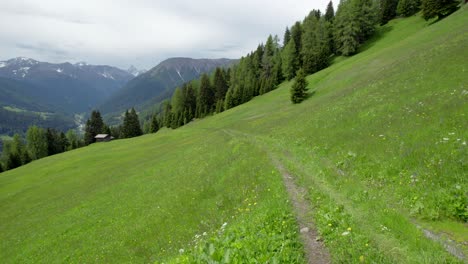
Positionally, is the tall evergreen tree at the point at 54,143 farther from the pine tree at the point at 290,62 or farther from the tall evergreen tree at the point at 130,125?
the pine tree at the point at 290,62

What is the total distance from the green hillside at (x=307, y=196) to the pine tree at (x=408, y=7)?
59.3m

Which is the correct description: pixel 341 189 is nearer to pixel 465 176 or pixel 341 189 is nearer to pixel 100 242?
pixel 465 176

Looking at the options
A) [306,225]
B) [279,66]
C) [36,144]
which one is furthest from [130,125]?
[306,225]

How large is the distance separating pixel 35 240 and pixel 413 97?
114 ft

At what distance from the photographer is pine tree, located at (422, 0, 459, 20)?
60.2 meters

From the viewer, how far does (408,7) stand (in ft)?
262

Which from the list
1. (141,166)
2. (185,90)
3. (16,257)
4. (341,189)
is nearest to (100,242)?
(16,257)

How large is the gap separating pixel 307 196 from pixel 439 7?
75.1 m

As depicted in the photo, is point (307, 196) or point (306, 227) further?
point (307, 196)

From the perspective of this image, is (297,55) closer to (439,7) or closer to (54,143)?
(439,7)

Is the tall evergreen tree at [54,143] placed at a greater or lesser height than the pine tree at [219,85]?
lesser

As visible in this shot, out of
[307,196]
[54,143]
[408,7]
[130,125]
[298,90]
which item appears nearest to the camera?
[307,196]

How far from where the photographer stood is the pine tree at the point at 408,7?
260 ft

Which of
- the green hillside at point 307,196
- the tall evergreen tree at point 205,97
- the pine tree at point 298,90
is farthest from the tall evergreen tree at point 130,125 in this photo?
the pine tree at point 298,90
